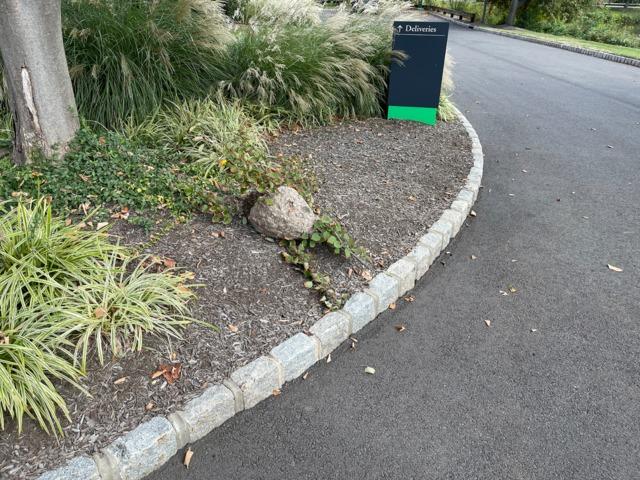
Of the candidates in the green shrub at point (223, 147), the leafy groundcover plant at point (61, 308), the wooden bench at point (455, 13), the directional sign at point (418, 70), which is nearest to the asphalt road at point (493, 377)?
the leafy groundcover plant at point (61, 308)

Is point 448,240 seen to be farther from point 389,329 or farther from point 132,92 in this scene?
point 132,92

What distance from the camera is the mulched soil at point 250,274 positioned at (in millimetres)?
2170

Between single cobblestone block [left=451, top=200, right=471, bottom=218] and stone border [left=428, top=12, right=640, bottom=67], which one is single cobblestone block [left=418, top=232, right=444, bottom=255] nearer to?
single cobblestone block [left=451, top=200, right=471, bottom=218]

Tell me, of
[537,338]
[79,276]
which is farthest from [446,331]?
[79,276]

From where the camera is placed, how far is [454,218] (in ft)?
13.6

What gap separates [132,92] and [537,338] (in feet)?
14.5

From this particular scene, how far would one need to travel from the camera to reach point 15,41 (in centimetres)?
350

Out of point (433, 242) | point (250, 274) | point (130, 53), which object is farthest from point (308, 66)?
point (250, 274)

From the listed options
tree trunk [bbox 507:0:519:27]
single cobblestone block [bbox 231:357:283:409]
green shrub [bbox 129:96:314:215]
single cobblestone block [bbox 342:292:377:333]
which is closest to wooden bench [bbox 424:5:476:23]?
tree trunk [bbox 507:0:519:27]

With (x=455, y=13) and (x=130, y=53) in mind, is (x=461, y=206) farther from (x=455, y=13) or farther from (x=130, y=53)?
(x=455, y=13)

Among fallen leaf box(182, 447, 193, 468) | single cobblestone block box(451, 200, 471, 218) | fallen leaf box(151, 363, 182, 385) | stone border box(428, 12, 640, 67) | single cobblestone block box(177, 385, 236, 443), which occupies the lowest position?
fallen leaf box(182, 447, 193, 468)

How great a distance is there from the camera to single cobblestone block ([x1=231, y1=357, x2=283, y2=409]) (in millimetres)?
2428

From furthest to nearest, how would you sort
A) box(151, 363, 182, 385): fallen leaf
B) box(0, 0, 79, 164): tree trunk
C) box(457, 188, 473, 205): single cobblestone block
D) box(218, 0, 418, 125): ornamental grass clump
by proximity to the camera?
box(218, 0, 418, 125): ornamental grass clump, box(457, 188, 473, 205): single cobblestone block, box(0, 0, 79, 164): tree trunk, box(151, 363, 182, 385): fallen leaf

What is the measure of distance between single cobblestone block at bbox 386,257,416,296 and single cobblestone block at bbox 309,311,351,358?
572 millimetres
